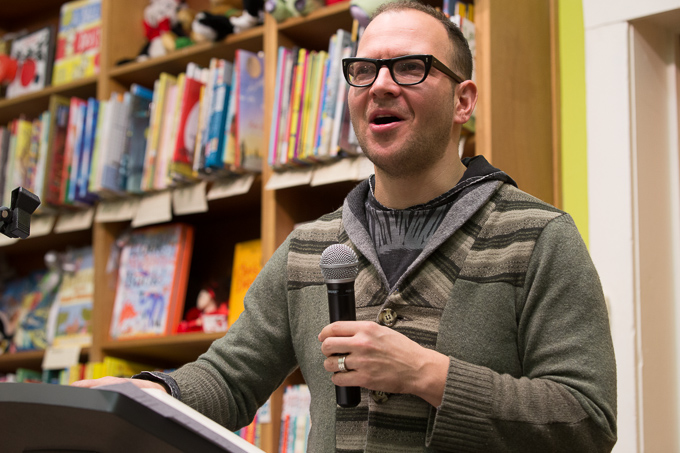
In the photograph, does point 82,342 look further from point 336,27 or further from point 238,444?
point 238,444

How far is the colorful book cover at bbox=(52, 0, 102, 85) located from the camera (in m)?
2.67

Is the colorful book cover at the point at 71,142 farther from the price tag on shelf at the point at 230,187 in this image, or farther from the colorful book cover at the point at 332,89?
the colorful book cover at the point at 332,89

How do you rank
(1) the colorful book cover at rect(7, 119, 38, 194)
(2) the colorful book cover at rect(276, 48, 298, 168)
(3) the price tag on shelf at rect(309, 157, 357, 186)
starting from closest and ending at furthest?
1. (3) the price tag on shelf at rect(309, 157, 357, 186)
2. (2) the colorful book cover at rect(276, 48, 298, 168)
3. (1) the colorful book cover at rect(7, 119, 38, 194)

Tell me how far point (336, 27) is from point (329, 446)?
1286 millimetres

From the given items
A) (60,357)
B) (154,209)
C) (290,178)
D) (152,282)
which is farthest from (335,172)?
(60,357)

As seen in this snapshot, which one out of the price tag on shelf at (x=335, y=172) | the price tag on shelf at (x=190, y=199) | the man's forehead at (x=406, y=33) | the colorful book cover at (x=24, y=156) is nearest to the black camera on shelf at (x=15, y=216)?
the man's forehead at (x=406, y=33)

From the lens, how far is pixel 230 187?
2.17 meters

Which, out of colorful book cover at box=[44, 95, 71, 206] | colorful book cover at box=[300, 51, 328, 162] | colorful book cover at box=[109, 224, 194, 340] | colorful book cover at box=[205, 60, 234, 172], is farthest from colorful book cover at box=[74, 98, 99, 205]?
colorful book cover at box=[300, 51, 328, 162]

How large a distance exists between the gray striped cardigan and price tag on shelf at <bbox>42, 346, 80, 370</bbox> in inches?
49.2

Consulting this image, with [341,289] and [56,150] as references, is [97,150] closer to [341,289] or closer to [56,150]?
[56,150]

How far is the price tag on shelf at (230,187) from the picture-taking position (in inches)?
83.3

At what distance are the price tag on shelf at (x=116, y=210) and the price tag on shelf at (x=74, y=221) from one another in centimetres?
4

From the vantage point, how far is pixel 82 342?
2.45 metres

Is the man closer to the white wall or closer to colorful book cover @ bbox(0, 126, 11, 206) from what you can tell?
the white wall
